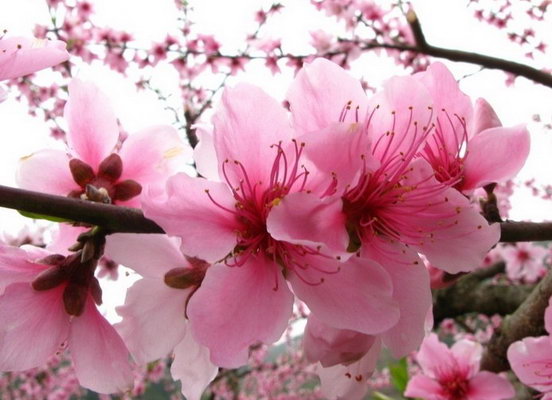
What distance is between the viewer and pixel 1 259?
2.39ft

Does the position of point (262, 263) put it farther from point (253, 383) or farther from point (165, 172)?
point (253, 383)

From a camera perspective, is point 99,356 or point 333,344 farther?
point 99,356

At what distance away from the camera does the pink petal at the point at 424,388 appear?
1.72 metres

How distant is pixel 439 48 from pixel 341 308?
2.03 m

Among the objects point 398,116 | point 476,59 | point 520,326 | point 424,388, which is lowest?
point 424,388

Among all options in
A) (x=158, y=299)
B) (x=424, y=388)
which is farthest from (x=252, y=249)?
(x=424, y=388)

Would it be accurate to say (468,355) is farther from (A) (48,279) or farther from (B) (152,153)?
(A) (48,279)

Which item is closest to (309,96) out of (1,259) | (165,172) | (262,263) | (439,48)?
(262,263)

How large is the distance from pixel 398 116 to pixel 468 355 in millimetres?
1407

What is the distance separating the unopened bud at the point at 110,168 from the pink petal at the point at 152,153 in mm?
24

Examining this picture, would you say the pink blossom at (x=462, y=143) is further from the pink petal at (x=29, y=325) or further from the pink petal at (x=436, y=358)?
the pink petal at (x=436, y=358)

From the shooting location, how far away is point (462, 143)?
31.5 inches

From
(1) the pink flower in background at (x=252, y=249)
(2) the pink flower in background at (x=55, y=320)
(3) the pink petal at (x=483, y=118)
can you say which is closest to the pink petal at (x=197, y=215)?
(1) the pink flower in background at (x=252, y=249)

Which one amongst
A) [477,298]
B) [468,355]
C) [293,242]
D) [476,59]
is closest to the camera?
[293,242]
